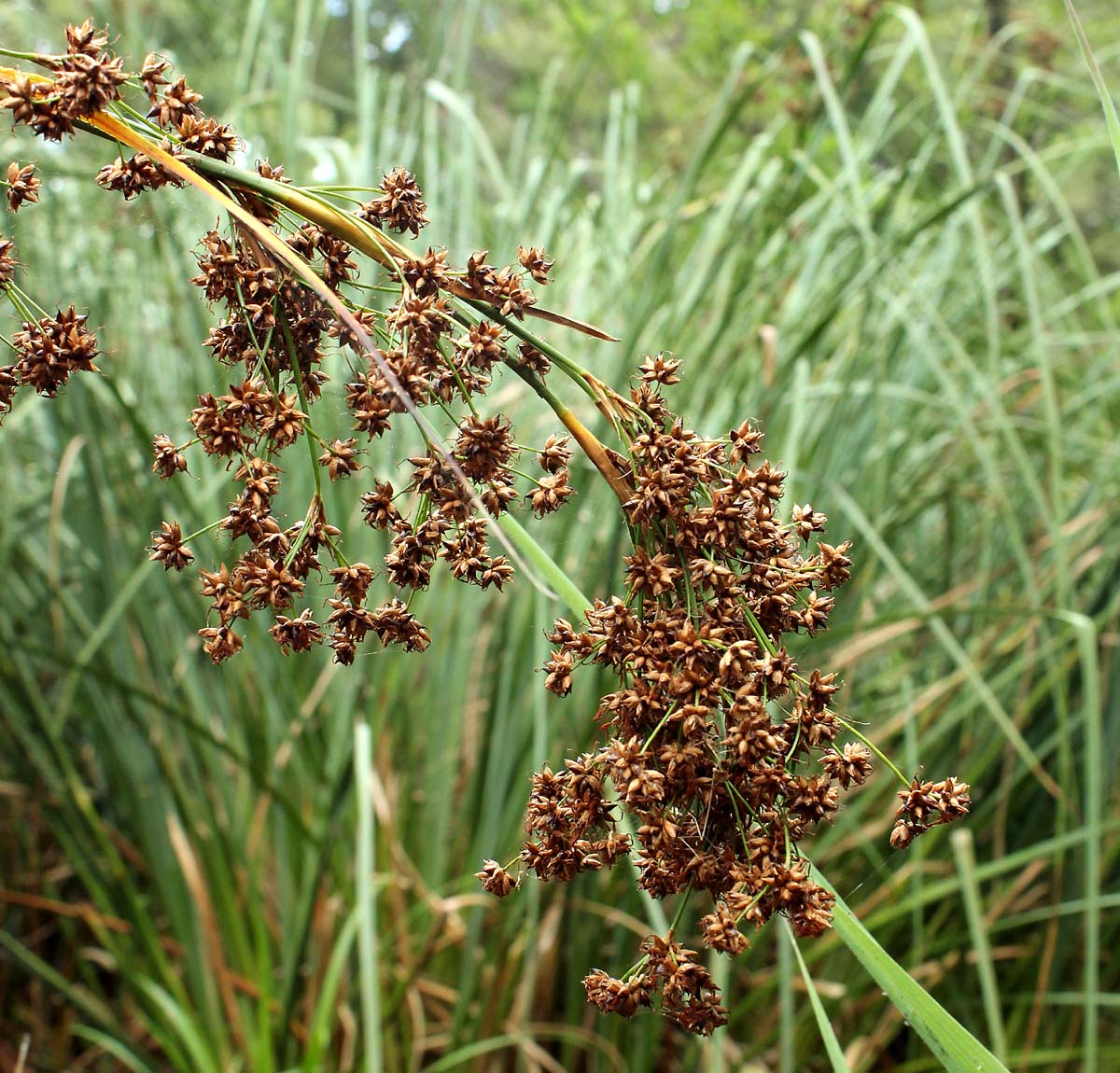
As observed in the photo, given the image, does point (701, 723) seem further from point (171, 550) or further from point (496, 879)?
point (171, 550)

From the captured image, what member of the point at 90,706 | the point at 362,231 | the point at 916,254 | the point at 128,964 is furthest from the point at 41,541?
the point at 362,231

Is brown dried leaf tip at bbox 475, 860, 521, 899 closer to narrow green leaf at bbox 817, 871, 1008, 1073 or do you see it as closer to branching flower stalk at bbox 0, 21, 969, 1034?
branching flower stalk at bbox 0, 21, 969, 1034

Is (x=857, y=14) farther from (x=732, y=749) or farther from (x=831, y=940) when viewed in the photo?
(x=732, y=749)

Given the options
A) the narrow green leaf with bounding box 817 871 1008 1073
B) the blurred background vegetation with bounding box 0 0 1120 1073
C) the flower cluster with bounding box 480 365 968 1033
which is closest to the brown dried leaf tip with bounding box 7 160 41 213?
the flower cluster with bounding box 480 365 968 1033

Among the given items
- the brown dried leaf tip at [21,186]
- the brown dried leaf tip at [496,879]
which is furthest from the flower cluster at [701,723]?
the brown dried leaf tip at [21,186]

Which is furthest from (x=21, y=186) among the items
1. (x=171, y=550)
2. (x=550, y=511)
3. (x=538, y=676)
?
(x=538, y=676)
